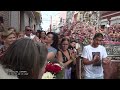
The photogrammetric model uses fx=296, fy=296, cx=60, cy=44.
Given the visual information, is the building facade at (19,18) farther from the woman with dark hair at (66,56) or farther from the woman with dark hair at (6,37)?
the woman with dark hair at (66,56)

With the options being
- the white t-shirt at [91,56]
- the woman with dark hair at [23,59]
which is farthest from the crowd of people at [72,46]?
the woman with dark hair at [23,59]

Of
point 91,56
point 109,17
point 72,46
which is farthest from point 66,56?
point 109,17

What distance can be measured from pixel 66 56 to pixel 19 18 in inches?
42.8

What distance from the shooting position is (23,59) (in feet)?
4.89

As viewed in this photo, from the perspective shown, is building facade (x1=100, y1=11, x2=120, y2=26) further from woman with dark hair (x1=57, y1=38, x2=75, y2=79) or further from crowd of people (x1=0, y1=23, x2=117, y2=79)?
woman with dark hair (x1=57, y1=38, x2=75, y2=79)

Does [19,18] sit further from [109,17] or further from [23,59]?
[23,59]

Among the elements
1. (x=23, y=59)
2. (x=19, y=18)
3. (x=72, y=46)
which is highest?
(x=19, y=18)

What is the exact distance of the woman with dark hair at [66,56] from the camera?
4859 millimetres

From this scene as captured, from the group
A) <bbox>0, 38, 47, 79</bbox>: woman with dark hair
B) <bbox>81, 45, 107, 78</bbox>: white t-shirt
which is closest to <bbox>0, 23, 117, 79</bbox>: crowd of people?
<bbox>81, 45, 107, 78</bbox>: white t-shirt

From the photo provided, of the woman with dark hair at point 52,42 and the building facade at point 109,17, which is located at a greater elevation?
the building facade at point 109,17

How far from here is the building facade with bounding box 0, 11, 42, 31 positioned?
16.2 feet

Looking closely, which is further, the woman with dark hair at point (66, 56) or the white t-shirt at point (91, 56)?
the white t-shirt at point (91, 56)
